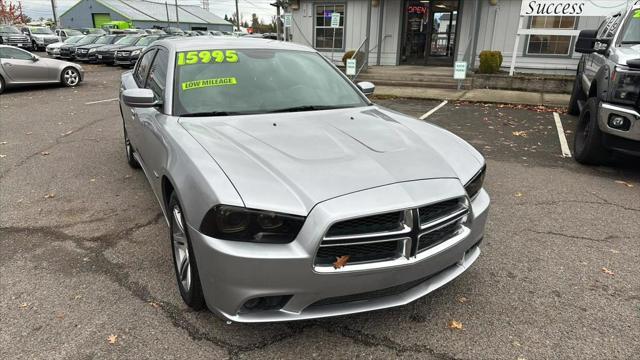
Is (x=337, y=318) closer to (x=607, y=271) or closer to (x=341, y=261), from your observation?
(x=341, y=261)

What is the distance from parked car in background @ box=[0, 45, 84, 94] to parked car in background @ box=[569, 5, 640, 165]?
47.8 ft

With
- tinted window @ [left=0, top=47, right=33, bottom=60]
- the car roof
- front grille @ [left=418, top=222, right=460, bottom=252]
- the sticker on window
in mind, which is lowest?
front grille @ [left=418, top=222, right=460, bottom=252]

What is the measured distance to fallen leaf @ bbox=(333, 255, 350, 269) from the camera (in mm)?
2142

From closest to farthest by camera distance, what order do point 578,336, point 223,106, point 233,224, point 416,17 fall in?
point 233,224 → point 578,336 → point 223,106 → point 416,17

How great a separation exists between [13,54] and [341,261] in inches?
598

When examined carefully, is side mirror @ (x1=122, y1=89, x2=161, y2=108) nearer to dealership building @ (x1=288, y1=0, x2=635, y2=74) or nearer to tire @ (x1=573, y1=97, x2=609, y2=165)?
tire @ (x1=573, y1=97, x2=609, y2=165)

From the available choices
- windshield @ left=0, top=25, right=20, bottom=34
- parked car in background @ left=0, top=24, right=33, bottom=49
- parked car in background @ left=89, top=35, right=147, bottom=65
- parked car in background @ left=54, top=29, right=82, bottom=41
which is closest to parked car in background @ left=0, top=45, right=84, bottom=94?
parked car in background @ left=89, top=35, right=147, bottom=65

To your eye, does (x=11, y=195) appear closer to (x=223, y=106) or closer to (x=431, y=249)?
(x=223, y=106)

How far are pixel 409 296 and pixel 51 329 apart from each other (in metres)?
2.08

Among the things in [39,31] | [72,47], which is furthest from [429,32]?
[39,31]

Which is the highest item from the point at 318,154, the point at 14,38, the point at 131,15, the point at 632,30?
the point at 131,15

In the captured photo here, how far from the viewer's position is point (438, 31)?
16.1m

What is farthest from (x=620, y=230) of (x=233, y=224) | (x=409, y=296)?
(x=233, y=224)

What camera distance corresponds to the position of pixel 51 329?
102 inches
